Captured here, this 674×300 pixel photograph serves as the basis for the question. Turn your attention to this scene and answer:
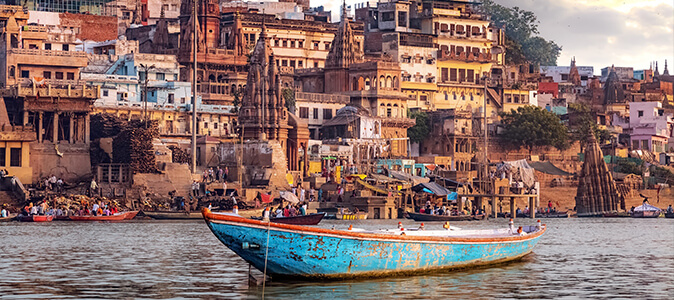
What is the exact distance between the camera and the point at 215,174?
89.1 meters

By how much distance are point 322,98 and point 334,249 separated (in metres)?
73.1

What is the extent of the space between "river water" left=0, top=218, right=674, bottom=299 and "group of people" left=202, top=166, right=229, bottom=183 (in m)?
25.2

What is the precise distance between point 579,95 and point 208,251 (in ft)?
320

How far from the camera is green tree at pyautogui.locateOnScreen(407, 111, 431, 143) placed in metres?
112

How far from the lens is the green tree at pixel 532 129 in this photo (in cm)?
11306

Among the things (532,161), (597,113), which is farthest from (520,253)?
(597,113)

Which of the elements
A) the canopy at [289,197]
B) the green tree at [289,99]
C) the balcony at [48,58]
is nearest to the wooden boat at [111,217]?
the canopy at [289,197]

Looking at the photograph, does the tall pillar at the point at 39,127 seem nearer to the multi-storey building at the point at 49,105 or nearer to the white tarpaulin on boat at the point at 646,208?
the multi-storey building at the point at 49,105

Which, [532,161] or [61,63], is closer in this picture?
[61,63]

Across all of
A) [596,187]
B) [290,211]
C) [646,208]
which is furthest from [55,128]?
[646,208]

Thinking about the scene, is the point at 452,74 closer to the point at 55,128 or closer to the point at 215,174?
the point at 215,174

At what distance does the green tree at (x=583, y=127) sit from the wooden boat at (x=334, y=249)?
8234 cm

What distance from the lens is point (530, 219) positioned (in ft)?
309

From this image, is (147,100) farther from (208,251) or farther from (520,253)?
(520,253)
